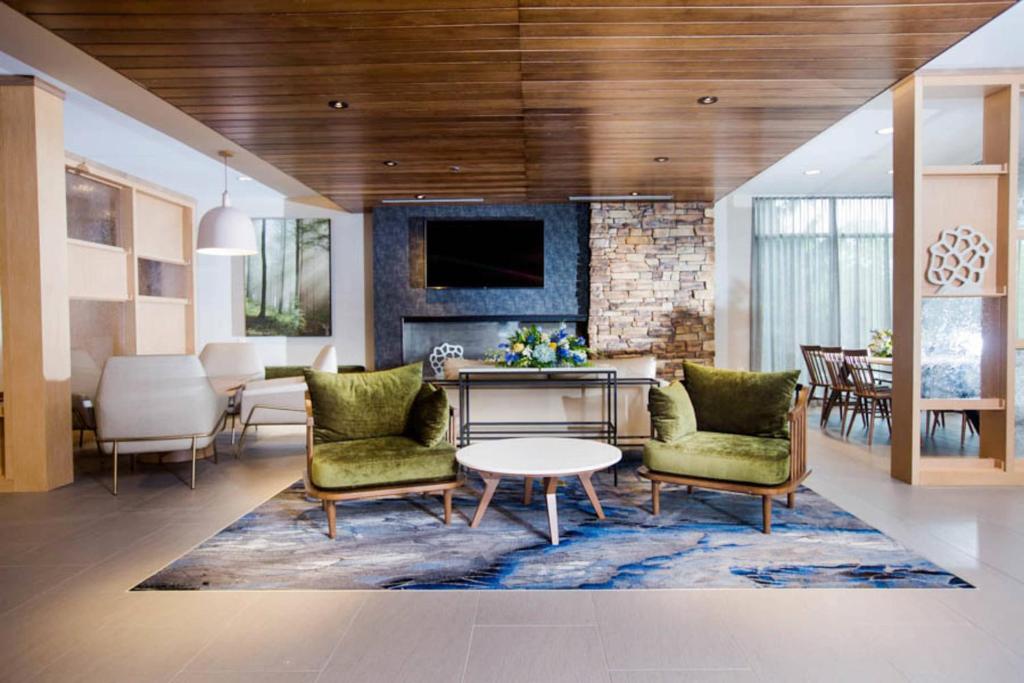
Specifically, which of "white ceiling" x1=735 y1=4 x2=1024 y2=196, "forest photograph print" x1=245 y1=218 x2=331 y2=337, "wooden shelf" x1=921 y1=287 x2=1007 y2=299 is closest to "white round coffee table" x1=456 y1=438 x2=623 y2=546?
"wooden shelf" x1=921 y1=287 x2=1007 y2=299

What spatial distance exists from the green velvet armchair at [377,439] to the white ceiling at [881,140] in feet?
12.5

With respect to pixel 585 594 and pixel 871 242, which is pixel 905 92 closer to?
pixel 585 594

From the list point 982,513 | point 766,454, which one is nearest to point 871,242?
point 982,513

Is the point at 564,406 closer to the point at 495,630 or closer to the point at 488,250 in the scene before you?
the point at 495,630

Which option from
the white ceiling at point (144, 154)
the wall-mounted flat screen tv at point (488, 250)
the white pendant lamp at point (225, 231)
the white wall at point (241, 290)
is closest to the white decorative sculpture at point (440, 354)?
the wall-mounted flat screen tv at point (488, 250)

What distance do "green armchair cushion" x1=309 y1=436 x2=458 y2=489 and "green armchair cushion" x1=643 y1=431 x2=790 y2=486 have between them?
3.87 feet

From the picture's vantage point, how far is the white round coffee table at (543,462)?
3.20 meters

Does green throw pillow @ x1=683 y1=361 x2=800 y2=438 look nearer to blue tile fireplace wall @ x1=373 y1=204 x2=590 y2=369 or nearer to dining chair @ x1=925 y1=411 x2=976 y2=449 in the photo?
dining chair @ x1=925 y1=411 x2=976 y2=449

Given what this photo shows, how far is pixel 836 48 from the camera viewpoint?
10.6ft

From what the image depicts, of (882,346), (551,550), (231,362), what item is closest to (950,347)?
(882,346)

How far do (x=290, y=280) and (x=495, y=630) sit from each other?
668cm

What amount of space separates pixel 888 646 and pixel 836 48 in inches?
107

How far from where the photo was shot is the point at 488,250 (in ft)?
25.3

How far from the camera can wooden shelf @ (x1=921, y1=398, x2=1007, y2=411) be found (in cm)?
425
